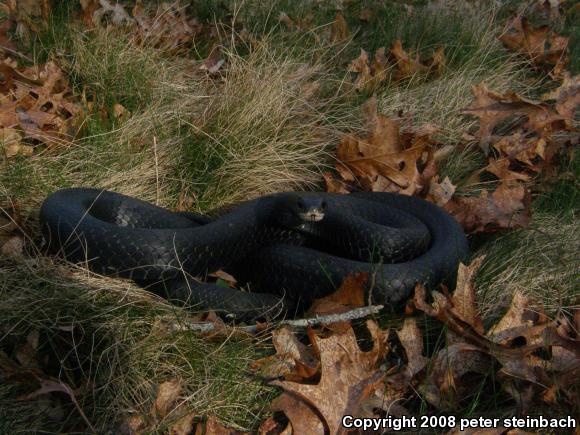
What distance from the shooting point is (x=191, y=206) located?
3.80m

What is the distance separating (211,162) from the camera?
392cm

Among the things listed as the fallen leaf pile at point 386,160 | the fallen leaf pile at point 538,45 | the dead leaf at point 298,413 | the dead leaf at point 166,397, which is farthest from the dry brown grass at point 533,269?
the fallen leaf pile at point 538,45

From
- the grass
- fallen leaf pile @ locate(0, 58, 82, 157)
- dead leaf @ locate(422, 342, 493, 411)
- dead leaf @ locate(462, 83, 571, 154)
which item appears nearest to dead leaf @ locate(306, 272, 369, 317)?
the grass

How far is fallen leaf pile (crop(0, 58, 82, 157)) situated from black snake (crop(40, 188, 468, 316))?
0.63 meters

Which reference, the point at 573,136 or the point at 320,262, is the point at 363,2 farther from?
the point at 320,262

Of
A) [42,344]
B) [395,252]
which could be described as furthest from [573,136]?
[42,344]

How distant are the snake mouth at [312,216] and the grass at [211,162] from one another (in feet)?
1.85

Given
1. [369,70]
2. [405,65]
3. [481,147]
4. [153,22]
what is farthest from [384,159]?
[153,22]

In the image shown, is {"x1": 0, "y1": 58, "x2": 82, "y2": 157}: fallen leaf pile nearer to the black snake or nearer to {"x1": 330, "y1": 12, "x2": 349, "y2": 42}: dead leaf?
the black snake

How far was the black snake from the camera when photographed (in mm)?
2957

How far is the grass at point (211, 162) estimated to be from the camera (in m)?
2.56

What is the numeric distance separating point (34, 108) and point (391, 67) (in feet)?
7.43

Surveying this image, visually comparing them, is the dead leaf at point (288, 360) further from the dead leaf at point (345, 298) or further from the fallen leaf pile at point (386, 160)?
the fallen leaf pile at point (386, 160)

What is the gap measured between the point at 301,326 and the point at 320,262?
1.23 ft
